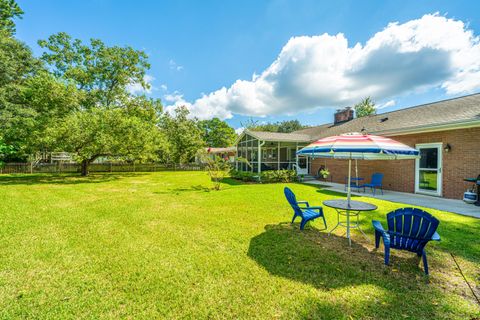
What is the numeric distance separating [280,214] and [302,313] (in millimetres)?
4023

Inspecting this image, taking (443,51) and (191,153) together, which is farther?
(191,153)

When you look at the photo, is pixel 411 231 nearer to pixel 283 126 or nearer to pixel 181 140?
pixel 181 140

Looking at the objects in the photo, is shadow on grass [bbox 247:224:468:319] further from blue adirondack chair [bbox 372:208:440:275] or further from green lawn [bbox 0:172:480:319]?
blue adirondack chair [bbox 372:208:440:275]

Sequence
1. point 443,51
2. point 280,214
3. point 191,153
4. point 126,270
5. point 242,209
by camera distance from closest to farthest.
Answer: point 126,270
point 280,214
point 242,209
point 443,51
point 191,153

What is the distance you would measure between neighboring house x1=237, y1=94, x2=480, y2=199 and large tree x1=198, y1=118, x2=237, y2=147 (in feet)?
125

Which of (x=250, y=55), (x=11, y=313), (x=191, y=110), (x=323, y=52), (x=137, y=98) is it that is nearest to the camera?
(x=11, y=313)

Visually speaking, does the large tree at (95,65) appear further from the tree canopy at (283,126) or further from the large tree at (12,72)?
the tree canopy at (283,126)

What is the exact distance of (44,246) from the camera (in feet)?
13.3

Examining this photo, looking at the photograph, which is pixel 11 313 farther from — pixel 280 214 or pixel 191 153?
pixel 191 153

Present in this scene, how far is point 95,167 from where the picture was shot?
22.0 m

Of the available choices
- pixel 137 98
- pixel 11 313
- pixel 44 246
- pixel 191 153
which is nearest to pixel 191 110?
pixel 191 153

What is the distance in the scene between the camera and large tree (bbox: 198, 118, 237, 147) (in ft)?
159

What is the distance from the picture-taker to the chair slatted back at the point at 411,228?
123 inches

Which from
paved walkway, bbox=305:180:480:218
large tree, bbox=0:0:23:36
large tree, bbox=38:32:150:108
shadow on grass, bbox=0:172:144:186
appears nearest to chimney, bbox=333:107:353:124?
paved walkway, bbox=305:180:480:218
